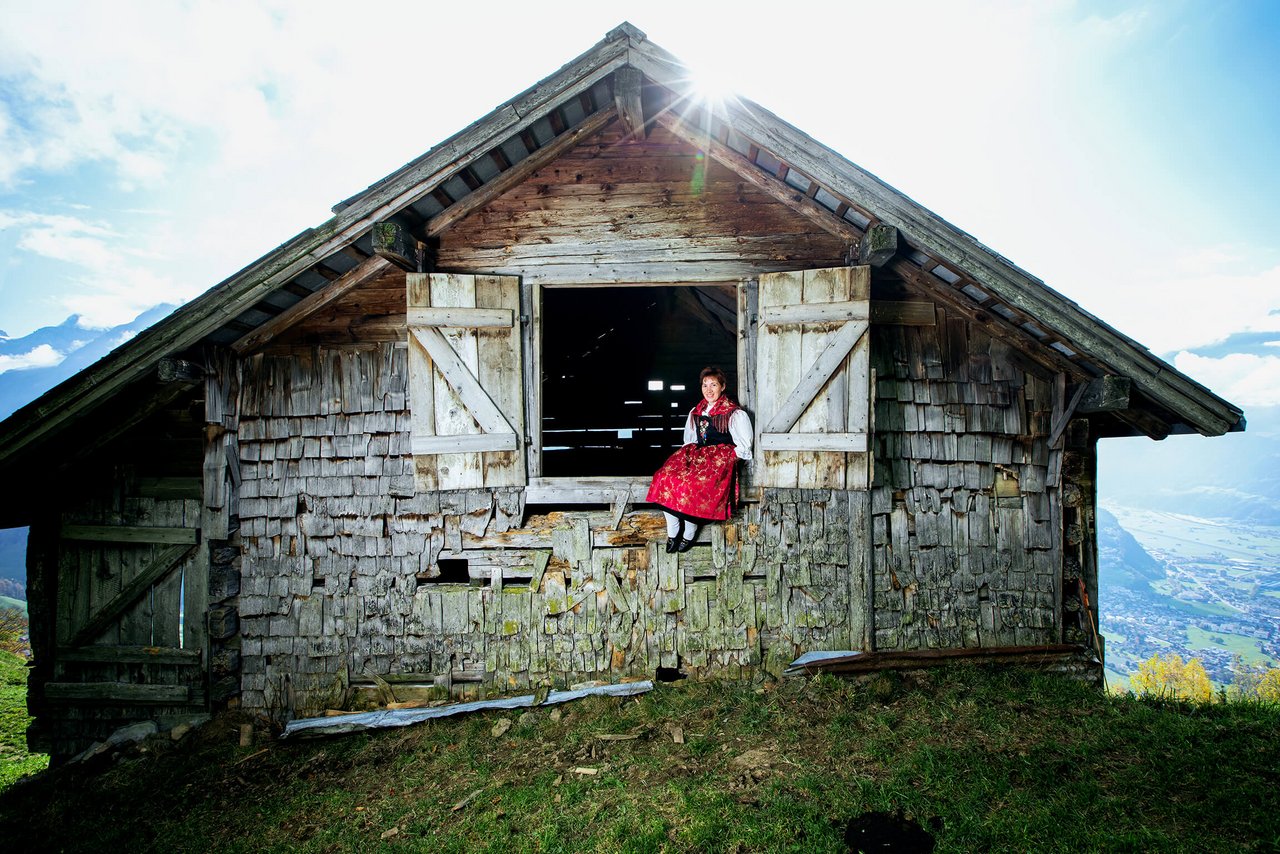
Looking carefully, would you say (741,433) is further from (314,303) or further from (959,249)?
(314,303)

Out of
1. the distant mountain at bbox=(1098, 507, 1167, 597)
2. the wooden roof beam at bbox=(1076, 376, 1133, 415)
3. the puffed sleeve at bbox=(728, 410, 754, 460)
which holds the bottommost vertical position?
the distant mountain at bbox=(1098, 507, 1167, 597)

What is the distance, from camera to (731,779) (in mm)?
4145

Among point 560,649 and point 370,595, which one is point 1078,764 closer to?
point 560,649

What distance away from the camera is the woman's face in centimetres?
558

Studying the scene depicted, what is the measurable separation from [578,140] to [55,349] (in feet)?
655

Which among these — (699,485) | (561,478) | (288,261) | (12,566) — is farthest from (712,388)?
(12,566)

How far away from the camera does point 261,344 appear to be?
568 cm

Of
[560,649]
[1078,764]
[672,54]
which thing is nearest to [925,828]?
[1078,764]

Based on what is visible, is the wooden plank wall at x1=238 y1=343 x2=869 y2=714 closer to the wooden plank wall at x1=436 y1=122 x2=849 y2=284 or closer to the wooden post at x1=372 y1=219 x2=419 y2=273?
the wooden post at x1=372 y1=219 x2=419 y2=273

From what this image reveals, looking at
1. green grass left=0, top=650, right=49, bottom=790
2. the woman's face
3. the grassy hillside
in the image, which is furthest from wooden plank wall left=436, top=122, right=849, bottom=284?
green grass left=0, top=650, right=49, bottom=790

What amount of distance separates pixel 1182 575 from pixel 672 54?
14278cm

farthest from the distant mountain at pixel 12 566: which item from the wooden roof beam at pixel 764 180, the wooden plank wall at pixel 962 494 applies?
the wooden plank wall at pixel 962 494

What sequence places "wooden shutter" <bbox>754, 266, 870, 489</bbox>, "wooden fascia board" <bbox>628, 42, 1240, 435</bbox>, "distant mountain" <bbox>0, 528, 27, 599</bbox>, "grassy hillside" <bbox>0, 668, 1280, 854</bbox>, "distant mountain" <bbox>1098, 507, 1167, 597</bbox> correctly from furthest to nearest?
1. "distant mountain" <bbox>1098, 507, 1167, 597</bbox>
2. "distant mountain" <bbox>0, 528, 27, 599</bbox>
3. "wooden shutter" <bbox>754, 266, 870, 489</bbox>
4. "wooden fascia board" <bbox>628, 42, 1240, 435</bbox>
5. "grassy hillside" <bbox>0, 668, 1280, 854</bbox>

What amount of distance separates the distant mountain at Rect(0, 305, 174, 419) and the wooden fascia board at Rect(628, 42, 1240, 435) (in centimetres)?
15667
